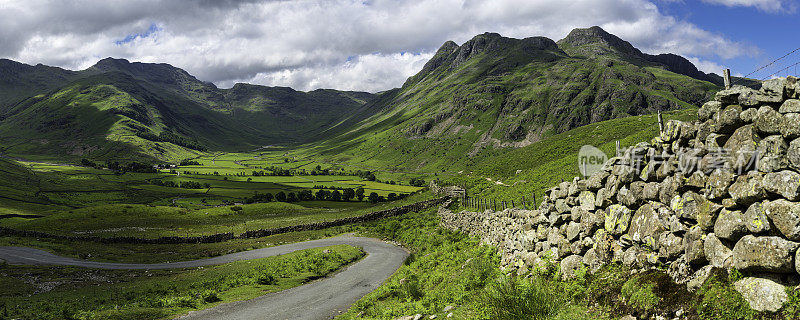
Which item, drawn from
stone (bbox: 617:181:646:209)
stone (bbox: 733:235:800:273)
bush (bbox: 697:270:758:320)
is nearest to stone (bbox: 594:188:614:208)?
stone (bbox: 617:181:646:209)

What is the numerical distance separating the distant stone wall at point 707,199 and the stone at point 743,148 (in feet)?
0.09

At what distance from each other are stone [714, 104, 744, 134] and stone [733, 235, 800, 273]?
3459 millimetres

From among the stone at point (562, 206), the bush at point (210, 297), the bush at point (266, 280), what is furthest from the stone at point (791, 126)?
the bush at point (266, 280)

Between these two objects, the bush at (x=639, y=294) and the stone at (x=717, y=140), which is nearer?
the bush at (x=639, y=294)

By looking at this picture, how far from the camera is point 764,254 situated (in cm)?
836

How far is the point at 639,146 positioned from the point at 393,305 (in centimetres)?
1533

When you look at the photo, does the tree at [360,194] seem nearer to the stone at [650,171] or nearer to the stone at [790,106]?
the stone at [650,171]

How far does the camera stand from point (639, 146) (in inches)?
541

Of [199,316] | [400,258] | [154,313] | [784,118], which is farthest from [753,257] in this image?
[400,258]

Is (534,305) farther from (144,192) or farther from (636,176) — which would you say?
(144,192)

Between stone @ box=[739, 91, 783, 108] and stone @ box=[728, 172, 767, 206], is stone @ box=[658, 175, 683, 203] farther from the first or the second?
stone @ box=[739, 91, 783, 108]

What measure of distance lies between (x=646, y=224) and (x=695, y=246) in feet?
6.42

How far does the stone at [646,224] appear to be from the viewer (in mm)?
11664

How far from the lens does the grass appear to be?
87.4ft
